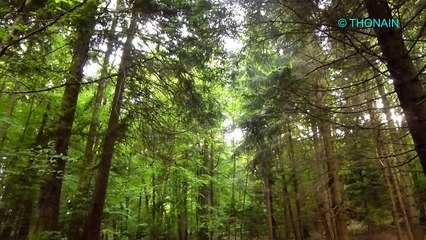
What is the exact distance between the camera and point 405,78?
2.91m

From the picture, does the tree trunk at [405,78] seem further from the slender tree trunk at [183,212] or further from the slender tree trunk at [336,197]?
the slender tree trunk at [183,212]

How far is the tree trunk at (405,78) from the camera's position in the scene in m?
2.78

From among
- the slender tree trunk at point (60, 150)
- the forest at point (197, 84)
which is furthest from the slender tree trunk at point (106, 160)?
the slender tree trunk at point (60, 150)

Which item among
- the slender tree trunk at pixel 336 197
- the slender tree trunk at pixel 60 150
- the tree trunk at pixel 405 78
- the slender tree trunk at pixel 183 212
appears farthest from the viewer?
the slender tree trunk at pixel 183 212

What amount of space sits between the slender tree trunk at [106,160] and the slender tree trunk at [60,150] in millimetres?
860

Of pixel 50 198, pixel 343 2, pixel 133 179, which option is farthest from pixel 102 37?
pixel 133 179

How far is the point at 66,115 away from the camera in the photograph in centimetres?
754

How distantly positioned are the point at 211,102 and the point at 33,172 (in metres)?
6.33

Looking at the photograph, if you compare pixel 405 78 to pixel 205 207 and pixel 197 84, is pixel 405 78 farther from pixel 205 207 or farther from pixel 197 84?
pixel 205 207

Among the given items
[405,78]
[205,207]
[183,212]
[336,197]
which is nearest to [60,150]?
[405,78]

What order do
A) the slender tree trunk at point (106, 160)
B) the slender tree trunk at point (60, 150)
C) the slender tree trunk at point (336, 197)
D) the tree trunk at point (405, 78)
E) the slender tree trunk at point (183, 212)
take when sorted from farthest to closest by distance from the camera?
the slender tree trunk at point (183, 212)
the slender tree trunk at point (336, 197)
the slender tree trunk at point (106, 160)
the slender tree trunk at point (60, 150)
the tree trunk at point (405, 78)

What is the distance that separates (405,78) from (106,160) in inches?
278

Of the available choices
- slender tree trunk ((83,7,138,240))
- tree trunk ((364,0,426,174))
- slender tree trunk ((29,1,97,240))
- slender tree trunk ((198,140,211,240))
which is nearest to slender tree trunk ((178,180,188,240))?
slender tree trunk ((198,140,211,240))

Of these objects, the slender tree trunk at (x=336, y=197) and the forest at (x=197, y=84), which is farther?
the slender tree trunk at (x=336, y=197)
